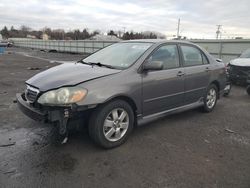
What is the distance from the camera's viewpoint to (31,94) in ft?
11.9

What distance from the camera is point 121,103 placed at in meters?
3.69

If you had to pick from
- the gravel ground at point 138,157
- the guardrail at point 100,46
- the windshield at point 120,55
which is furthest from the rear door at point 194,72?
the guardrail at point 100,46

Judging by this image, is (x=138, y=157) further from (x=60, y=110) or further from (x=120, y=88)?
(x=60, y=110)

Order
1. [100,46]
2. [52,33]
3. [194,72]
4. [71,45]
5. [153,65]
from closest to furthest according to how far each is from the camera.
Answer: [153,65], [194,72], [100,46], [71,45], [52,33]

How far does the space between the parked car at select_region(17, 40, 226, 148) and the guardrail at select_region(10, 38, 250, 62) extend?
27.5 feet

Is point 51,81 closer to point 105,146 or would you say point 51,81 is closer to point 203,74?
point 105,146

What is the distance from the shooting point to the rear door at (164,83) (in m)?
4.10

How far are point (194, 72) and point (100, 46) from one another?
22006 millimetres

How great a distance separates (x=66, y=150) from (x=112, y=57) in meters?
1.82

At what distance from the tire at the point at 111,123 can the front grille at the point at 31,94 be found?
86 cm

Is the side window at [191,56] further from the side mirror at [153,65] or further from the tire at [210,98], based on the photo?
the side mirror at [153,65]

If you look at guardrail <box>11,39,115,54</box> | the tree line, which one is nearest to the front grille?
guardrail <box>11,39,115,54</box>

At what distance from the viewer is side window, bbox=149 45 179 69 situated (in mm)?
4332

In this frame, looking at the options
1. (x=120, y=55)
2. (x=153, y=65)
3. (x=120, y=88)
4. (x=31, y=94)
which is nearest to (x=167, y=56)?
(x=153, y=65)
